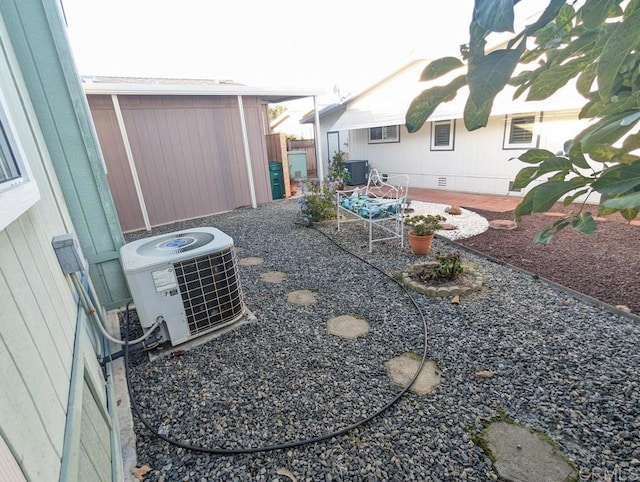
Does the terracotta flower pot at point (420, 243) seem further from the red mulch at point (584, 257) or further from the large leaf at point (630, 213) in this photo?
the large leaf at point (630, 213)

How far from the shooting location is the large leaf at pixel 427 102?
47 centimetres

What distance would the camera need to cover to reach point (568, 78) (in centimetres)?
56

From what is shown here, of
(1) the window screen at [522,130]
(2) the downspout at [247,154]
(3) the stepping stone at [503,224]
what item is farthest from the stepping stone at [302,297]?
(1) the window screen at [522,130]

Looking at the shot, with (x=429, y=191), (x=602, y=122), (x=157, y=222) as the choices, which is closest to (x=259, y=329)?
(x=602, y=122)

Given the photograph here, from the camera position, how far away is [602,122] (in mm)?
450

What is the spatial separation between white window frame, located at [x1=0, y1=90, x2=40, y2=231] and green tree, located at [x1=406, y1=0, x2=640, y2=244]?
102 cm

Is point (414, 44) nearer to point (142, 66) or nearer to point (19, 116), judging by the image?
point (19, 116)

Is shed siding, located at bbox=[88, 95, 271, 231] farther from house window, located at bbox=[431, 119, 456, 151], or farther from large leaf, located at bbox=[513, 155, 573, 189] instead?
large leaf, located at bbox=[513, 155, 573, 189]

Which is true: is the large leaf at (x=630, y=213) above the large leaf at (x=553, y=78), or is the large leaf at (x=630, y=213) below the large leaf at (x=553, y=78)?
below

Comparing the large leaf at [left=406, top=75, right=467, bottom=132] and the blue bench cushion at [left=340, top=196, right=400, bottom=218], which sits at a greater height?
the large leaf at [left=406, top=75, right=467, bottom=132]

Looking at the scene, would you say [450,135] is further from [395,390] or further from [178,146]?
[395,390]

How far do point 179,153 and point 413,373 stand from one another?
5914 mm

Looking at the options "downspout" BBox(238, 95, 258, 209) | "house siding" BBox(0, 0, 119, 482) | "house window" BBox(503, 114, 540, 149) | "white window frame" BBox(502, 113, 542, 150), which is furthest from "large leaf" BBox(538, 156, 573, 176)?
"house window" BBox(503, 114, 540, 149)

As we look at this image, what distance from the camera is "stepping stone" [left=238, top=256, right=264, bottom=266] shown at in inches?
160
